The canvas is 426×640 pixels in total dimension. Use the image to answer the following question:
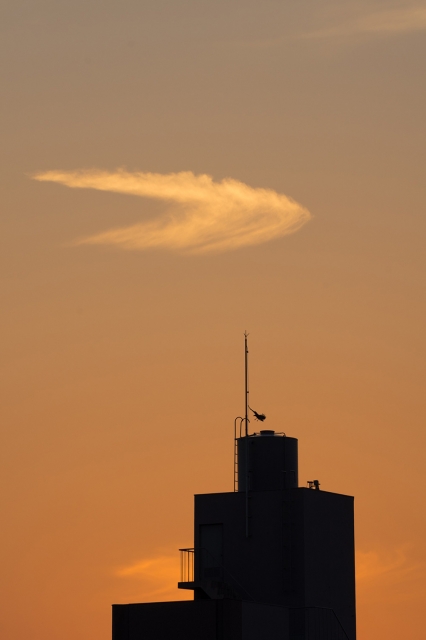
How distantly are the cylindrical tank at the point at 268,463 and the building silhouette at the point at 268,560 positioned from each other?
0.04 metres

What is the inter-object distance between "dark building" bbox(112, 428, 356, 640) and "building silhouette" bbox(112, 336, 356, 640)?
39mm

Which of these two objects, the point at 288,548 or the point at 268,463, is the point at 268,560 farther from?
the point at 268,463

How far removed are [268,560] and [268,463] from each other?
3977 mm

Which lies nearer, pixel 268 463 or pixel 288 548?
pixel 288 548

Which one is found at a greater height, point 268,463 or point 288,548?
point 268,463

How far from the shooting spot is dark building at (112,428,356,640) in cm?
5641

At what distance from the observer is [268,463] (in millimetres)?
60781

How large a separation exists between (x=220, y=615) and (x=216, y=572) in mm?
5722

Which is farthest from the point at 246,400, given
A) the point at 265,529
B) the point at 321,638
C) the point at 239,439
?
the point at 321,638

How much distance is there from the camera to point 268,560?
5931cm

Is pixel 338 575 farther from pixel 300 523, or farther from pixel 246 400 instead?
pixel 246 400

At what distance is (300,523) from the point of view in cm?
5900

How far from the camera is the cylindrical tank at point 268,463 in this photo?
199 feet

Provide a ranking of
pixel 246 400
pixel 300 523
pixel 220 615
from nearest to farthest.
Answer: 1. pixel 220 615
2. pixel 300 523
3. pixel 246 400
